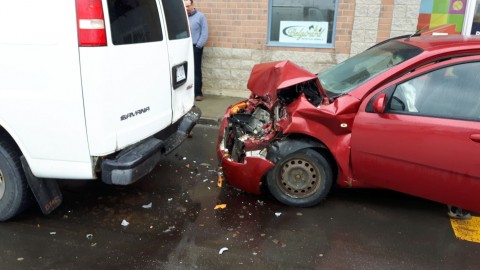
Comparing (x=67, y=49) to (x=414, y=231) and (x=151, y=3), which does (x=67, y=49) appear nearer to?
(x=151, y=3)

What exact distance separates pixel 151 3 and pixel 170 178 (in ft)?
6.50

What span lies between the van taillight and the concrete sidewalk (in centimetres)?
395

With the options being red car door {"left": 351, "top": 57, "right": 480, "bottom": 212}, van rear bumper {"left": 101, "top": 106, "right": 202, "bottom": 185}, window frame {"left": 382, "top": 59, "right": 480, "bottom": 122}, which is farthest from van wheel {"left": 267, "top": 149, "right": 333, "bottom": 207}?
van rear bumper {"left": 101, "top": 106, "right": 202, "bottom": 185}

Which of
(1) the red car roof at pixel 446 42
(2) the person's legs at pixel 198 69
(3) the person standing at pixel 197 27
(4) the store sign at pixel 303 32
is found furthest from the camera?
(2) the person's legs at pixel 198 69

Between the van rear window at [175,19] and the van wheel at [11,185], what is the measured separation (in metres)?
1.68

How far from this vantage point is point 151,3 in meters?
3.44

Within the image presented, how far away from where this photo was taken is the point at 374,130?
350 centimetres

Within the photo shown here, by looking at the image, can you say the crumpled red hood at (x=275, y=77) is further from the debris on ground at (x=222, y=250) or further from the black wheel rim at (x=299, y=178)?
the debris on ground at (x=222, y=250)

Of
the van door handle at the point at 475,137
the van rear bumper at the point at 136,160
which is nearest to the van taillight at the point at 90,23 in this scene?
the van rear bumper at the point at 136,160

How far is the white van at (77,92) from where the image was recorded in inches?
111

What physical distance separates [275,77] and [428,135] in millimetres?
1501

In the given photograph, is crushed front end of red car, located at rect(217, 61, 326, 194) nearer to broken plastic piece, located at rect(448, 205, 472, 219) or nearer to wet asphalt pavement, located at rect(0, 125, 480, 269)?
wet asphalt pavement, located at rect(0, 125, 480, 269)

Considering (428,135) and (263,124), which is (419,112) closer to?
(428,135)

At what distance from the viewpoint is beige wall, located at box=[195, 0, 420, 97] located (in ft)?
23.4
